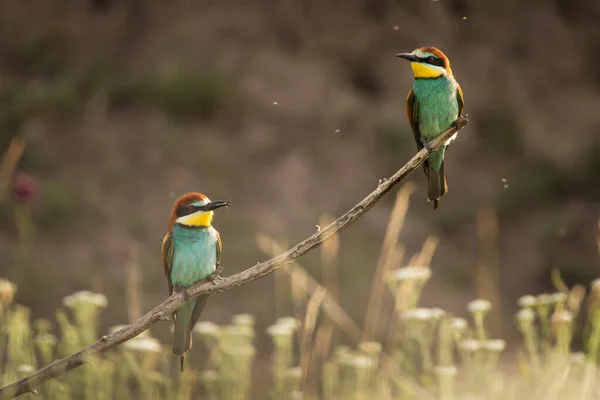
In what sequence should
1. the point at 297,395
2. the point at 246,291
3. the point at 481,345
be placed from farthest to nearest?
the point at 246,291
the point at 297,395
the point at 481,345

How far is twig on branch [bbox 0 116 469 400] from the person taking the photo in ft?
3.16

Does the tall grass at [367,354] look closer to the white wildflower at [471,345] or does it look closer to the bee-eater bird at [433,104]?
the white wildflower at [471,345]

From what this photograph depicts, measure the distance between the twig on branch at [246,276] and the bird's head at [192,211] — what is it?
171mm

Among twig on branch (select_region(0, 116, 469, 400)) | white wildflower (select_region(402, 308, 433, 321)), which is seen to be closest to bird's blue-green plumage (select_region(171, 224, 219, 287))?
twig on branch (select_region(0, 116, 469, 400))

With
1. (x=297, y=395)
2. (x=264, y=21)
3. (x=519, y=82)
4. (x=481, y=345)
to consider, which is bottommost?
(x=297, y=395)

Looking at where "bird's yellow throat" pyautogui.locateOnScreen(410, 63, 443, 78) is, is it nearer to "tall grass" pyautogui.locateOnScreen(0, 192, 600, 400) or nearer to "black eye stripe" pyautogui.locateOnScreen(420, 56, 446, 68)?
"black eye stripe" pyautogui.locateOnScreen(420, 56, 446, 68)

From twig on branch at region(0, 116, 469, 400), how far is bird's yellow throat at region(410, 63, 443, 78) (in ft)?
0.71

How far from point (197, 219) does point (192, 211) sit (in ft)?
0.29

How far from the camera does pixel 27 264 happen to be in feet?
Answer: 15.2

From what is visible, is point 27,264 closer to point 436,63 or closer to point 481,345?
point 481,345

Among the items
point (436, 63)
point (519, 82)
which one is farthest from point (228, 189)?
point (436, 63)

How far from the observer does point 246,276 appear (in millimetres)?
995

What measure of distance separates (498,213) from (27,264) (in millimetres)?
2874

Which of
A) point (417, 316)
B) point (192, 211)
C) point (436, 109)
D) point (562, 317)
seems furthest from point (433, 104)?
point (562, 317)
